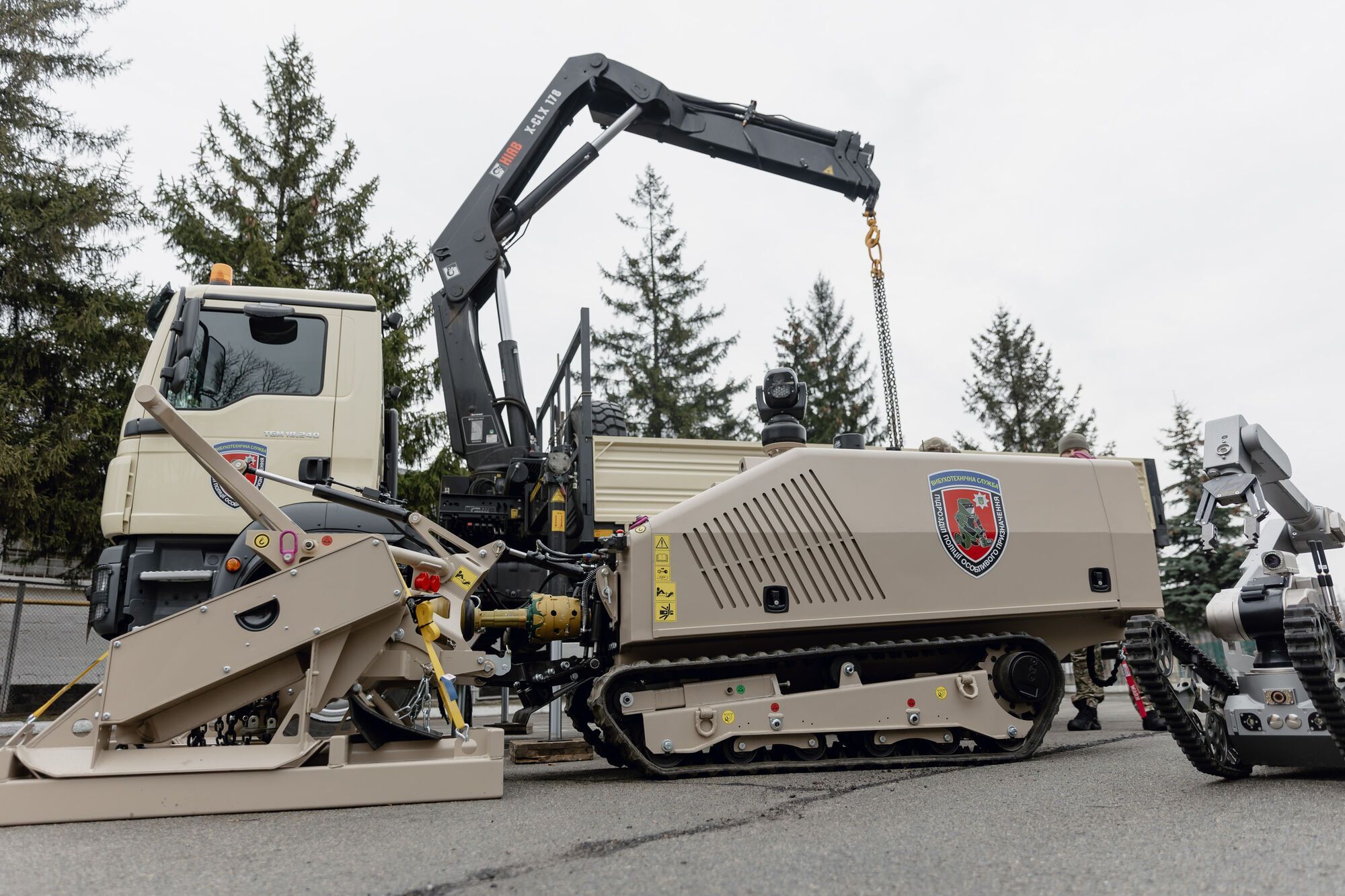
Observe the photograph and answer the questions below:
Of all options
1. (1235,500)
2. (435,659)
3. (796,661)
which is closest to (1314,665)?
(1235,500)

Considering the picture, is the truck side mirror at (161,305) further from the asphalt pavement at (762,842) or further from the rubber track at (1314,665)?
the rubber track at (1314,665)

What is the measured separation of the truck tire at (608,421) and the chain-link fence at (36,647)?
5.86 m

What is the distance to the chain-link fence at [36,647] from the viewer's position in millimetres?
9648

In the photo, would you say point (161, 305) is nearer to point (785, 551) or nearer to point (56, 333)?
point (785, 551)

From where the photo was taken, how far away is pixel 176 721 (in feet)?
13.7

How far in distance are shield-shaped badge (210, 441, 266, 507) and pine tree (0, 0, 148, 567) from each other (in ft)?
25.4

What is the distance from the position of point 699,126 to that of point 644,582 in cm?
552

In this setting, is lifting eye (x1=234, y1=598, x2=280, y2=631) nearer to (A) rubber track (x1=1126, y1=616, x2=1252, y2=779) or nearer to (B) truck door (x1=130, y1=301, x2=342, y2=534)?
(B) truck door (x1=130, y1=301, x2=342, y2=534)

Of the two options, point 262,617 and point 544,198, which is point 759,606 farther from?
point 544,198

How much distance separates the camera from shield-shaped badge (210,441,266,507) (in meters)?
5.54

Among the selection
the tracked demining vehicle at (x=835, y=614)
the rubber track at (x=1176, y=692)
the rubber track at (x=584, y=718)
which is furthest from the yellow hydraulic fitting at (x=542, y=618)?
the rubber track at (x=1176, y=692)

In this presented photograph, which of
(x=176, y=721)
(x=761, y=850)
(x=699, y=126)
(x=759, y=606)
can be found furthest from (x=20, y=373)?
(x=761, y=850)

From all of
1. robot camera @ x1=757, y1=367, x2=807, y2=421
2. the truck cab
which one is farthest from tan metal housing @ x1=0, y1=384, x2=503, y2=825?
robot camera @ x1=757, y1=367, x2=807, y2=421

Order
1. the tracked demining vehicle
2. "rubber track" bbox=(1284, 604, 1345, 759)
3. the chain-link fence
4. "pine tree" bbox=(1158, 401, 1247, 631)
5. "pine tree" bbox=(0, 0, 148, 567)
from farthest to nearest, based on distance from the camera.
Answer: "pine tree" bbox=(1158, 401, 1247, 631) < "pine tree" bbox=(0, 0, 148, 567) < the chain-link fence < the tracked demining vehicle < "rubber track" bbox=(1284, 604, 1345, 759)
